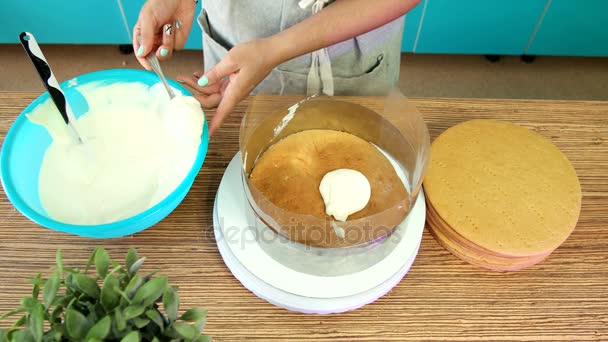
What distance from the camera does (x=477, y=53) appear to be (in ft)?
6.46

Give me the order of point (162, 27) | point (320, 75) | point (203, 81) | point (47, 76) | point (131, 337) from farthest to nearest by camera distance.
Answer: point (320, 75) → point (162, 27) → point (203, 81) → point (47, 76) → point (131, 337)

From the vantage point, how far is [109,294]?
1.18 feet

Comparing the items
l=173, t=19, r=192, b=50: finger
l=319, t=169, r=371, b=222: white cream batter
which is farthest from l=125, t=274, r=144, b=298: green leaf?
l=173, t=19, r=192, b=50: finger

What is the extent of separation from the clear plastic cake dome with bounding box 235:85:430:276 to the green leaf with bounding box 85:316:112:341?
0.93 ft

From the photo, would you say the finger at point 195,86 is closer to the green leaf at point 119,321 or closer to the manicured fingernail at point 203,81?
the manicured fingernail at point 203,81

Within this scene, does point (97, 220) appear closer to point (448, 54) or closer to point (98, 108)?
point (98, 108)

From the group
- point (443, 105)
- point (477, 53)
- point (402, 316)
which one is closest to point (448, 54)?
point (477, 53)

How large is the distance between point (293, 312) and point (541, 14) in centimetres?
172

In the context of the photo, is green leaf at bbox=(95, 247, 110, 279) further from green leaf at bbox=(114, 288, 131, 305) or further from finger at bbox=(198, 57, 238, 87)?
finger at bbox=(198, 57, 238, 87)

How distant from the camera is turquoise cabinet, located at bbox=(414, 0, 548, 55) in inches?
68.6

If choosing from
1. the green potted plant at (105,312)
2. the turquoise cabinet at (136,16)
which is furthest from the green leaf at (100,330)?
the turquoise cabinet at (136,16)

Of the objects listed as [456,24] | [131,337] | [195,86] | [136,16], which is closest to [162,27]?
[195,86]

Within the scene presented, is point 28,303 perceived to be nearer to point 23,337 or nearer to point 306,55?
point 23,337

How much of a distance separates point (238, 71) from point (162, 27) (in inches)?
7.5
